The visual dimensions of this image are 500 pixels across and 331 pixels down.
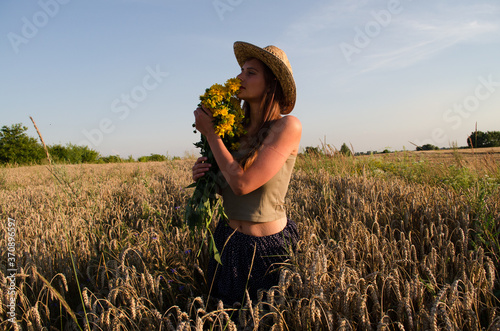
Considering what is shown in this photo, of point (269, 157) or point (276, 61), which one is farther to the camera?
point (276, 61)

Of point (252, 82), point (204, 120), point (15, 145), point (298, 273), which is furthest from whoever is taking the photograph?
point (15, 145)

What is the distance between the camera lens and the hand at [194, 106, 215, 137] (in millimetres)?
1567

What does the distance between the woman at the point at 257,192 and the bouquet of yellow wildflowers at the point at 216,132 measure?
55mm

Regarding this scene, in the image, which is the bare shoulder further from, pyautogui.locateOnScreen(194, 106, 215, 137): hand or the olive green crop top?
pyautogui.locateOnScreen(194, 106, 215, 137): hand

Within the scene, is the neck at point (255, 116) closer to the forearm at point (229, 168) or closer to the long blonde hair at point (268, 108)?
the long blonde hair at point (268, 108)

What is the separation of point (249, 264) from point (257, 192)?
0.46 m

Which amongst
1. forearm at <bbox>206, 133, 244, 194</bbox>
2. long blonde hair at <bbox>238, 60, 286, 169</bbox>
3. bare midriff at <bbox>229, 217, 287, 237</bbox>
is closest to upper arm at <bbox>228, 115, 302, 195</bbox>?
forearm at <bbox>206, 133, 244, 194</bbox>

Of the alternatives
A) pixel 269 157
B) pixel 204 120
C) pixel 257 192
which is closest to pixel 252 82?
pixel 204 120

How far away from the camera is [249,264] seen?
173 cm

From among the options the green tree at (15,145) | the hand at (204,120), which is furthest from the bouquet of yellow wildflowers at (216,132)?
the green tree at (15,145)

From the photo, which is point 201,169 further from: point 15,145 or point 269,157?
point 15,145

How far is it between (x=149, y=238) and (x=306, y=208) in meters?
1.71

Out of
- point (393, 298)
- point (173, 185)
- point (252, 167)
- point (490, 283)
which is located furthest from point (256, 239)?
point (173, 185)

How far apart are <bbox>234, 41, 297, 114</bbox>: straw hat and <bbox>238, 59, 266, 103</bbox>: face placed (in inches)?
2.1
